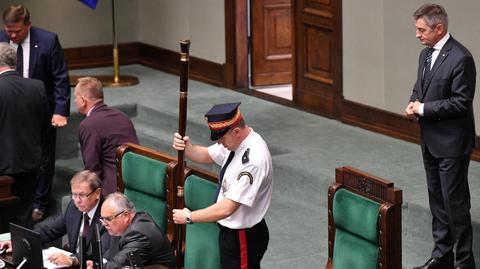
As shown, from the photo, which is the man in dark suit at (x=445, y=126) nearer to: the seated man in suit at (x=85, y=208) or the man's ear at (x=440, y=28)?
the man's ear at (x=440, y=28)

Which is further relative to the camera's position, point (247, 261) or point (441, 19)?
point (441, 19)

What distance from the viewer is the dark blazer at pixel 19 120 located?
7.02 m

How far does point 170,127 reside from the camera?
9438 millimetres

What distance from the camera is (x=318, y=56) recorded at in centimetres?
939

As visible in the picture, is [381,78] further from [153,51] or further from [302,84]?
[153,51]

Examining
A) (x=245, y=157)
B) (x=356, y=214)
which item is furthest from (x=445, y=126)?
(x=245, y=157)

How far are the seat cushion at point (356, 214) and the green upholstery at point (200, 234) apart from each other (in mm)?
717

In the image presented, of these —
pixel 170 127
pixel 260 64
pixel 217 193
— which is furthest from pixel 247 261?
pixel 260 64

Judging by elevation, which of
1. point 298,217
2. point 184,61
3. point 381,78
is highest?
point 184,61

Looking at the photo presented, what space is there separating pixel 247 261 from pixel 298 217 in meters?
2.04

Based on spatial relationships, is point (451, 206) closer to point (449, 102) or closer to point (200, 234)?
point (449, 102)

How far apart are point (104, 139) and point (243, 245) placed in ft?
4.92

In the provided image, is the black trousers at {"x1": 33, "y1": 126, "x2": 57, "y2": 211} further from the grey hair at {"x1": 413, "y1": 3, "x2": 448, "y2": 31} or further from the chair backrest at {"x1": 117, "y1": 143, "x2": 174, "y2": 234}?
the grey hair at {"x1": 413, "y1": 3, "x2": 448, "y2": 31}

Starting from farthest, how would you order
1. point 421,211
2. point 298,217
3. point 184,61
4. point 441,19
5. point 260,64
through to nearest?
point 260,64 → point 298,217 → point 421,211 → point 441,19 → point 184,61
